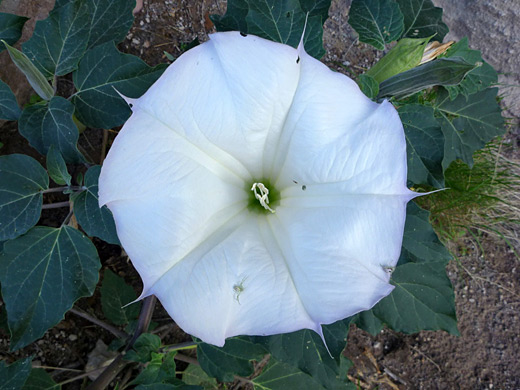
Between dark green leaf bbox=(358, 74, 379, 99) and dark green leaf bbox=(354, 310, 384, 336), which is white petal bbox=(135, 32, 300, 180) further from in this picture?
dark green leaf bbox=(354, 310, 384, 336)

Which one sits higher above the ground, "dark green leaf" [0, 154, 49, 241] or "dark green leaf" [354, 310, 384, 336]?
"dark green leaf" [0, 154, 49, 241]

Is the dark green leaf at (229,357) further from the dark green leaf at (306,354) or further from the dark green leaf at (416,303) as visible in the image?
the dark green leaf at (416,303)

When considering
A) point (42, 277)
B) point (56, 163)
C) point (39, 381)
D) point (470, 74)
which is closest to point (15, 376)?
point (42, 277)

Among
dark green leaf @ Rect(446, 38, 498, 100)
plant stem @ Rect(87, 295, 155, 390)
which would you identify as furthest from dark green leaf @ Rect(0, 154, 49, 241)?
dark green leaf @ Rect(446, 38, 498, 100)

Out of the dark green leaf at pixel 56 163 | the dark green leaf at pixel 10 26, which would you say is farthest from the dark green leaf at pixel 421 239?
the dark green leaf at pixel 10 26

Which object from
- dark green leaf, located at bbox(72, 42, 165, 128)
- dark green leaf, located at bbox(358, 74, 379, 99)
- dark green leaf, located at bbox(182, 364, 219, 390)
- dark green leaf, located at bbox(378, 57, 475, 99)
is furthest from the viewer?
dark green leaf, located at bbox(182, 364, 219, 390)

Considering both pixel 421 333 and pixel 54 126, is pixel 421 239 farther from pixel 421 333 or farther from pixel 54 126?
pixel 421 333
